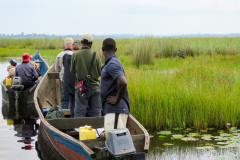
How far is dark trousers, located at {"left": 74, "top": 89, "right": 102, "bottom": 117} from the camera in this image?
6.76 meters

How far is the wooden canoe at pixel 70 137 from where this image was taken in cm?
516

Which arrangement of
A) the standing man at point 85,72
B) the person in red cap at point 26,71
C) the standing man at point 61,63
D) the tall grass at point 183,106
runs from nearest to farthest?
1. the standing man at point 85,72
2. the standing man at point 61,63
3. the tall grass at point 183,106
4. the person in red cap at point 26,71

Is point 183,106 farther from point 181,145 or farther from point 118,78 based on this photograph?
point 118,78

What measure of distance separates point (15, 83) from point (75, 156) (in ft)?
21.1

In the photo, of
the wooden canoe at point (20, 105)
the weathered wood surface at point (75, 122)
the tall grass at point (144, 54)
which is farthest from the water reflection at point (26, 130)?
the tall grass at point (144, 54)

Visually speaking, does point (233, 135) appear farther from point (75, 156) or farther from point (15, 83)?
point (15, 83)

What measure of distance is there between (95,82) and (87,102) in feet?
1.32

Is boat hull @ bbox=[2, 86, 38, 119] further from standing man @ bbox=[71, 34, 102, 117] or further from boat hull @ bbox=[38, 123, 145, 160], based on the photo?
standing man @ bbox=[71, 34, 102, 117]

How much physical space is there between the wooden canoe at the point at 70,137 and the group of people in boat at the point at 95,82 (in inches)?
9.5

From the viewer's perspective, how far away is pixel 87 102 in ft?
22.6

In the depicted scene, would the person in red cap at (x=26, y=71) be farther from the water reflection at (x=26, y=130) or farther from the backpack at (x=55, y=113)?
the backpack at (x=55, y=113)

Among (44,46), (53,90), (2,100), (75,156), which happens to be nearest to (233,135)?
(75,156)

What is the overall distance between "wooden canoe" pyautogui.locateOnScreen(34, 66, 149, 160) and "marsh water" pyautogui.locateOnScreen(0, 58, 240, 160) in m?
0.50

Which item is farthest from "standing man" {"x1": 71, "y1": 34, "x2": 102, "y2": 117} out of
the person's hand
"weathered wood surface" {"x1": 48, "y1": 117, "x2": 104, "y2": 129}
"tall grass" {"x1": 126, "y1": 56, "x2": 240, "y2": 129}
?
"tall grass" {"x1": 126, "y1": 56, "x2": 240, "y2": 129}
